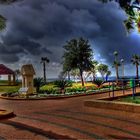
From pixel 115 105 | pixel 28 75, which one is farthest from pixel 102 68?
pixel 115 105

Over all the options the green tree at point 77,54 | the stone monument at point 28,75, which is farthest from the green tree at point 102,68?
the stone monument at point 28,75

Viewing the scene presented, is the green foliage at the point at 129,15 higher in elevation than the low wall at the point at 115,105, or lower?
higher

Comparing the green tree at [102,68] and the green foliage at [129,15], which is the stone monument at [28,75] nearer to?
the green foliage at [129,15]

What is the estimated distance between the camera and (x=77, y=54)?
4972cm

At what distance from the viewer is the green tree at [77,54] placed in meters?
50.0

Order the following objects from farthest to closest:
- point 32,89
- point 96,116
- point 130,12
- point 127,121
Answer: point 32,89
point 130,12
point 96,116
point 127,121

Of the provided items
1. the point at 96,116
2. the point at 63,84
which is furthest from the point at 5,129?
the point at 63,84

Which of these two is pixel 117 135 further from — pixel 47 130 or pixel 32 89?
pixel 32 89

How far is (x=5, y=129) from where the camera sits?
12766mm

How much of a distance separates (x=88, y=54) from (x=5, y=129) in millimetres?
38769

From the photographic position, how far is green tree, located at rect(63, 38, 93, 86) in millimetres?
50000

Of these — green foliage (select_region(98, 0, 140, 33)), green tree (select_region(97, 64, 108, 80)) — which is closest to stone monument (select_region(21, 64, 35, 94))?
Result: green foliage (select_region(98, 0, 140, 33))

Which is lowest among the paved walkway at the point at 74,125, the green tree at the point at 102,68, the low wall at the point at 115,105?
the paved walkway at the point at 74,125

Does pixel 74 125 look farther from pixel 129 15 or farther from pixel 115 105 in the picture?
pixel 129 15
